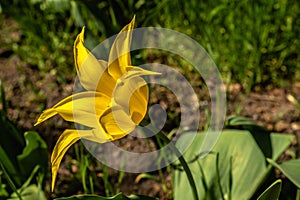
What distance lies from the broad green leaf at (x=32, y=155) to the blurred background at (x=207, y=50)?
0.23 metres

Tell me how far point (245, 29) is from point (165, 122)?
1.68ft

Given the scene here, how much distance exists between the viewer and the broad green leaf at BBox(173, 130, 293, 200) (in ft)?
5.08

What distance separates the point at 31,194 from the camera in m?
1.64

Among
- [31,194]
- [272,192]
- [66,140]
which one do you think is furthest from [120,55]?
[31,194]

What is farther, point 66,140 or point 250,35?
point 250,35

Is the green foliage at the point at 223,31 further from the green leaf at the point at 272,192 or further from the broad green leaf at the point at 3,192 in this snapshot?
the green leaf at the point at 272,192

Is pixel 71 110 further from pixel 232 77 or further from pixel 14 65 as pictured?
pixel 14 65

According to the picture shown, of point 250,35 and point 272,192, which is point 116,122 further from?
point 250,35

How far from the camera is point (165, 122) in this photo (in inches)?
83.1

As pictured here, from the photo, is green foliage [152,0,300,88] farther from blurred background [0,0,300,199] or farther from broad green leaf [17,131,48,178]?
broad green leaf [17,131,48,178]

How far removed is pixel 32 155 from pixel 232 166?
0.61 metres

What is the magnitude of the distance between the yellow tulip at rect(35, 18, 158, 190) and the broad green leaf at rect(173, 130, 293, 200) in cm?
51

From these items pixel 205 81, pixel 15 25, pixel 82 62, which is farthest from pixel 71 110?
pixel 15 25

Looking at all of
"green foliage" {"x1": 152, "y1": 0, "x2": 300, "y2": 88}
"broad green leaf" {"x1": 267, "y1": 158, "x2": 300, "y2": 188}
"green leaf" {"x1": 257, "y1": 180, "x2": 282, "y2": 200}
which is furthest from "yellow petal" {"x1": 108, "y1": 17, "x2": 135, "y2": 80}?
"green foliage" {"x1": 152, "y1": 0, "x2": 300, "y2": 88}
